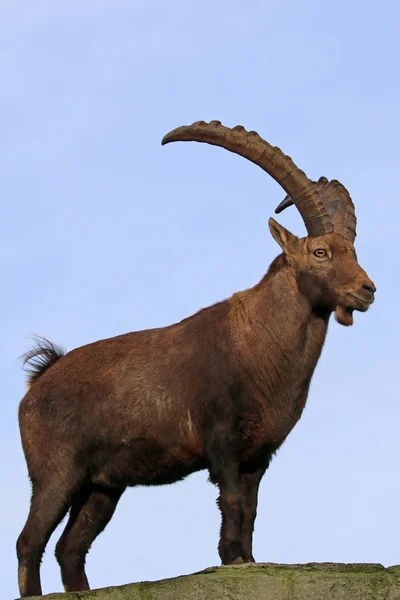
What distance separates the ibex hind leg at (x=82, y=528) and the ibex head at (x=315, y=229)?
3081 millimetres

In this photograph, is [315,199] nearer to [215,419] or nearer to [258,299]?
[258,299]

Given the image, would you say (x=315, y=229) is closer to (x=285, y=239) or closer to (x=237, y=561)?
(x=285, y=239)

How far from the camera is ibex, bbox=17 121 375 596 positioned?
12.6 metres

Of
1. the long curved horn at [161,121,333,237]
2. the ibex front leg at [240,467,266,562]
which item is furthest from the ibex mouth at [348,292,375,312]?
the ibex front leg at [240,467,266,562]

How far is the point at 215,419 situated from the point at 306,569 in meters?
1.79

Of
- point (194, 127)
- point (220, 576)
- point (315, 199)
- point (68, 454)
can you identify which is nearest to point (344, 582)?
point (220, 576)

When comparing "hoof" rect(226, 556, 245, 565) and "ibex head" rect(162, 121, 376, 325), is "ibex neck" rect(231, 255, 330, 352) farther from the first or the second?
"hoof" rect(226, 556, 245, 565)

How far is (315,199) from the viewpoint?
1370cm

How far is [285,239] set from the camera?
13.6m

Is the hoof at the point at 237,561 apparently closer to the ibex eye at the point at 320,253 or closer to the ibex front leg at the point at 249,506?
the ibex front leg at the point at 249,506

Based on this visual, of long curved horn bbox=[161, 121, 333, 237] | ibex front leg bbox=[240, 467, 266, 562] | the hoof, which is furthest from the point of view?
long curved horn bbox=[161, 121, 333, 237]

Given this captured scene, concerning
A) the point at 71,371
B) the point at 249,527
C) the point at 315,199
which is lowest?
the point at 249,527

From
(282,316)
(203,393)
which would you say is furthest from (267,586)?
(282,316)

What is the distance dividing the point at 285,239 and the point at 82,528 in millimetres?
3748
